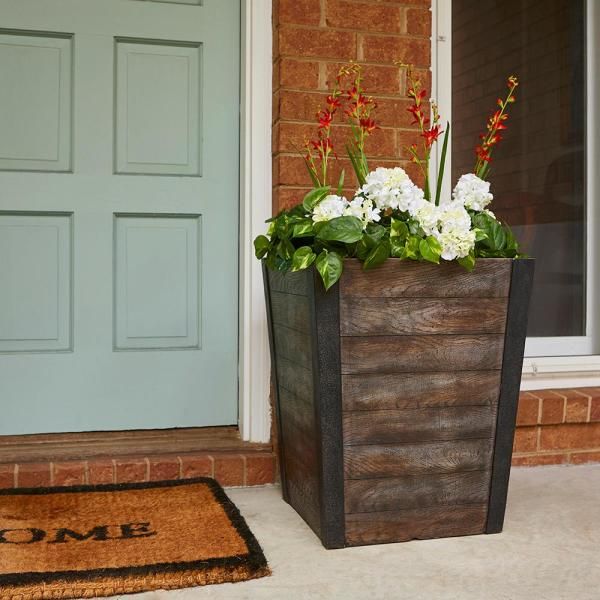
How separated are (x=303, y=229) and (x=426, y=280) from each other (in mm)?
320

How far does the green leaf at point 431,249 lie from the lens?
75.5 inches

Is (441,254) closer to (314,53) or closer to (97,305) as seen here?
Answer: (314,53)

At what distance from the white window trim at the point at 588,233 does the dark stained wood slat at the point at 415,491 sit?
31.5 inches

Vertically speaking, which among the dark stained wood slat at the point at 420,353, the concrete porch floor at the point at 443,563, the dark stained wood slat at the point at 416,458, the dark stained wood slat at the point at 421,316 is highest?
the dark stained wood slat at the point at 421,316

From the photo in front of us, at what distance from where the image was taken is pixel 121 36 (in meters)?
2.62

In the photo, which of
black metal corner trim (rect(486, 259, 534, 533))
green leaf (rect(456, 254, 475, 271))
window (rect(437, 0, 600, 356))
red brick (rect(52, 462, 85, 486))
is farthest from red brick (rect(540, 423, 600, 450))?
red brick (rect(52, 462, 85, 486))

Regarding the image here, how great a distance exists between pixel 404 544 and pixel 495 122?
109 centimetres

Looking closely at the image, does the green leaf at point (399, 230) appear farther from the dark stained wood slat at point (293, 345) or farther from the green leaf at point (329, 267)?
the dark stained wood slat at point (293, 345)

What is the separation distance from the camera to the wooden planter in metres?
1.95

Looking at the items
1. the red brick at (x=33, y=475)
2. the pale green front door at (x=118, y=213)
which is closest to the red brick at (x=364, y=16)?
the pale green front door at (x=118, y=213)

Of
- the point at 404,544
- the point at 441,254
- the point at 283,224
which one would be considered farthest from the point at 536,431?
the point at 283,224

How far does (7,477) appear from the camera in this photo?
2.33m

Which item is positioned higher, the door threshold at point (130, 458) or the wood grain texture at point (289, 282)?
the wood grain texture at point (289, 282)

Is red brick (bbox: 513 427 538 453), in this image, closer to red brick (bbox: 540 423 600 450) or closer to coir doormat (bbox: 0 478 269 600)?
red brick (bbox: 540 423 600 450)
